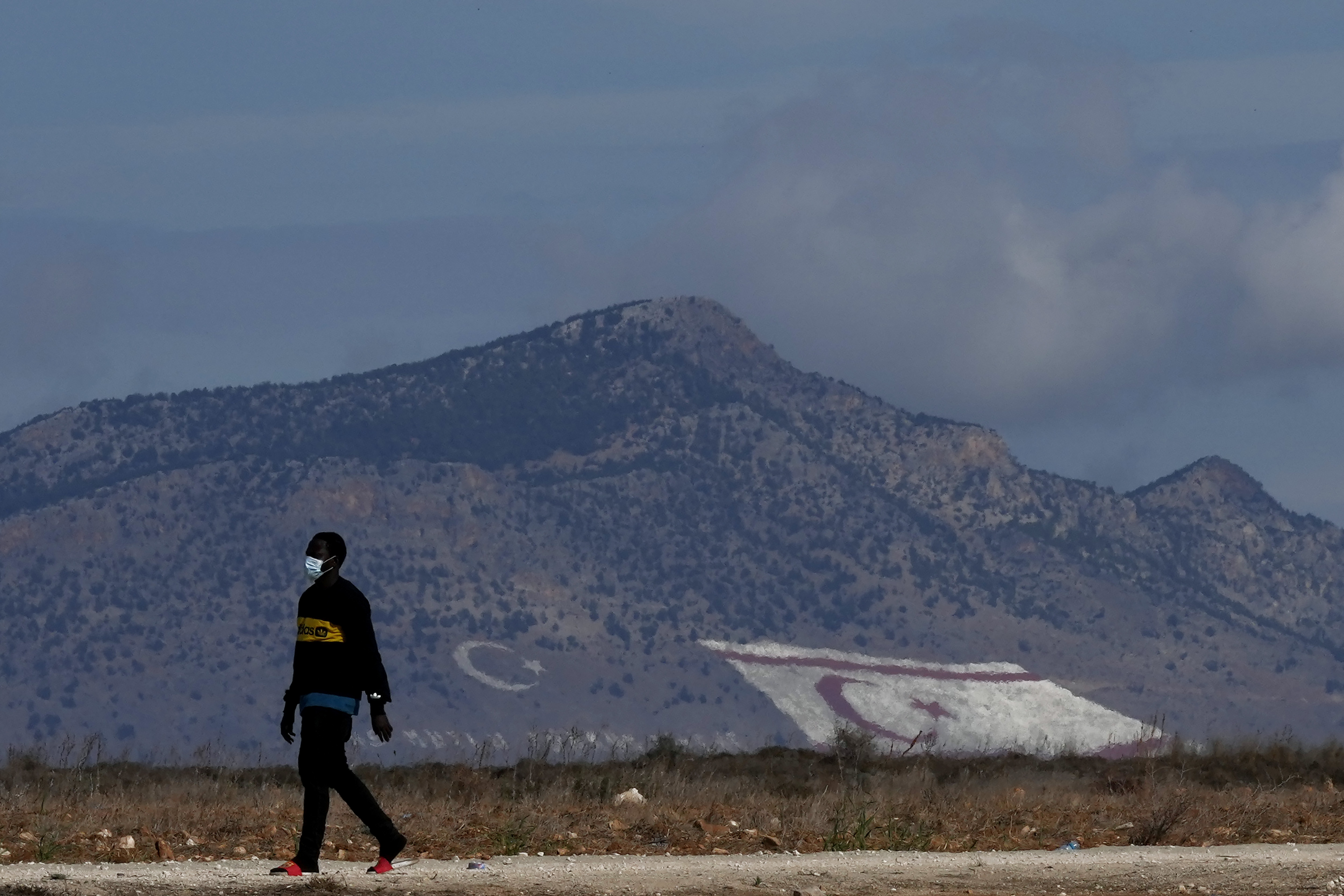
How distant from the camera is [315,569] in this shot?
12.0 metres

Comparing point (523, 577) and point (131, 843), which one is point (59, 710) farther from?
point (131, 843)

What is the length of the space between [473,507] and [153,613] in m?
32.5

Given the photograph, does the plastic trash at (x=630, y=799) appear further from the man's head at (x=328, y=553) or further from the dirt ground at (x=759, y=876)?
the man's head at (x=328, y=553)

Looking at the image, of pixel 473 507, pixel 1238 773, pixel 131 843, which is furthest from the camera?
pixel 473 507

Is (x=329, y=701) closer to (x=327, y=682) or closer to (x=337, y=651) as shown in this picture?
(x=327, y=682)

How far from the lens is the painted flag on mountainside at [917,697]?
147375 mm

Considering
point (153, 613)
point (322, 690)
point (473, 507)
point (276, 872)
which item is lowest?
point (276, 872)

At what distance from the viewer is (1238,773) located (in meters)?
28.3

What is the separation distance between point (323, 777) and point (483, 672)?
142048 mm

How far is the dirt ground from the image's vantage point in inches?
464

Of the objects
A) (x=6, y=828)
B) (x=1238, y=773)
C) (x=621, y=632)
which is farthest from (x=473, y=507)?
(x=6, y=828)

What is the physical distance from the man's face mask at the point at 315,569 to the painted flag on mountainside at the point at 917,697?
130m

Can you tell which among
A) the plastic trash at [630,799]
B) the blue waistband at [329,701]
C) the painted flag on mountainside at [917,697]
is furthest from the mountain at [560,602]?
the blue waistband at [329,701]

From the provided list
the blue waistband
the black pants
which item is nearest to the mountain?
the black pants
